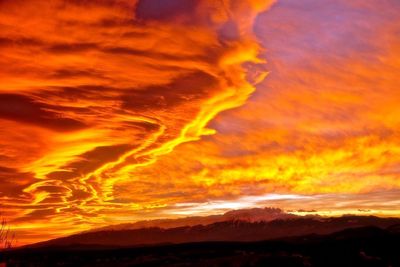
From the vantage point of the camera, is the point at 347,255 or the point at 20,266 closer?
the point at 347,255

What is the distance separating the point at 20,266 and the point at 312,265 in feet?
328

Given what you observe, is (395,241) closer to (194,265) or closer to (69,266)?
(194,265)

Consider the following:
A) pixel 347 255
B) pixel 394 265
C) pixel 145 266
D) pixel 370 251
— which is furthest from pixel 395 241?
pixel 145 266

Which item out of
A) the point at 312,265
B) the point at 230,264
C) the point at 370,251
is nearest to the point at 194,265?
the point at 230,264

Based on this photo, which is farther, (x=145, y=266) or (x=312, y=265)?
(x=145, y=266)

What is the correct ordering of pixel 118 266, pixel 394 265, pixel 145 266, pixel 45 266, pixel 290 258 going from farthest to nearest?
pixel 45 266, pixel 118 266, pixel 145 266, pixel 290 258, pixel 394 265

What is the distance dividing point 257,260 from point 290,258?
954cm

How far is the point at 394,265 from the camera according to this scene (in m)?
114

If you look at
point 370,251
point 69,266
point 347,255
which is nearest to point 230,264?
point 347,255

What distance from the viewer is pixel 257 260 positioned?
12144 cm

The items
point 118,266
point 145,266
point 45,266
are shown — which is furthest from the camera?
point 45,266

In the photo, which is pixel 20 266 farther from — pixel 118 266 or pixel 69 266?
pixel 118 266

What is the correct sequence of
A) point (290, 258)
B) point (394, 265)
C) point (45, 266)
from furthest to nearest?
point (45, 266)
point (290, 258)
point (394, 265)

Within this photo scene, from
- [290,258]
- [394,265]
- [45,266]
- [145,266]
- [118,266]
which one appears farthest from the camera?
[45,266]
